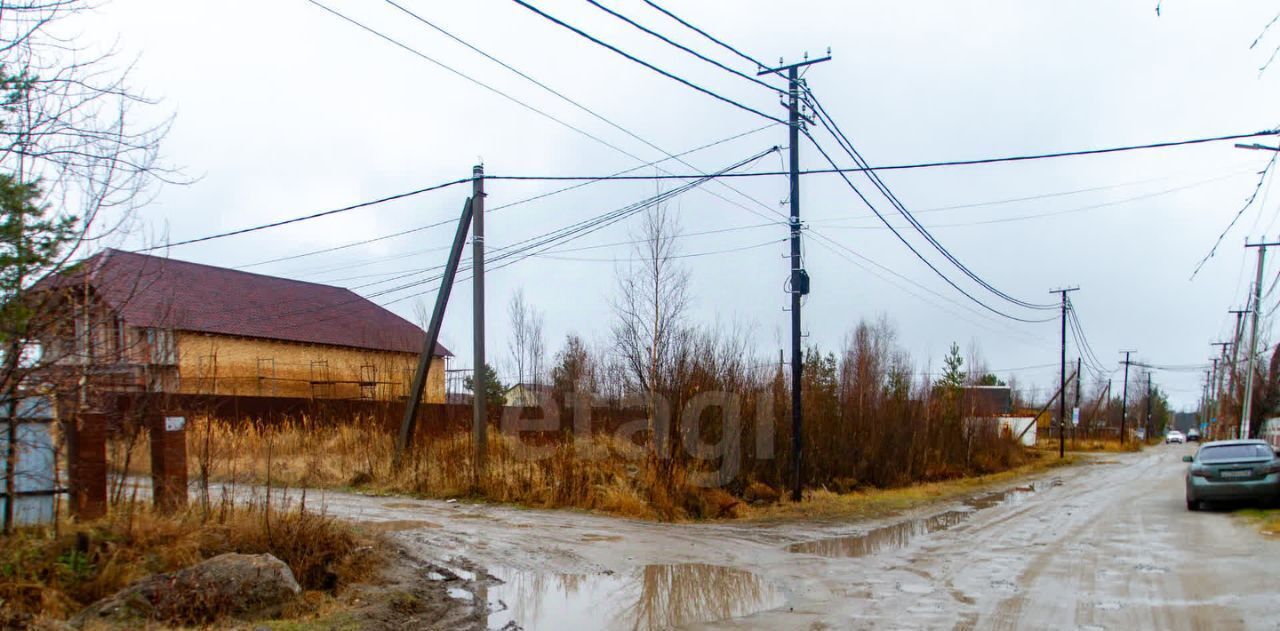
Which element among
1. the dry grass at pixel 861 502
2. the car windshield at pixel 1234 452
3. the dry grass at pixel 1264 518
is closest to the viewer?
the dry grass at pixel 1264 518

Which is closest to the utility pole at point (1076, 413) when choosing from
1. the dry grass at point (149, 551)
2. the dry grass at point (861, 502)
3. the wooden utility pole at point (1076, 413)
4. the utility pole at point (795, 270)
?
the wooden utility pole at point (1076, 413)

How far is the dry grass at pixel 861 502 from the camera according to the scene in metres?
17.2

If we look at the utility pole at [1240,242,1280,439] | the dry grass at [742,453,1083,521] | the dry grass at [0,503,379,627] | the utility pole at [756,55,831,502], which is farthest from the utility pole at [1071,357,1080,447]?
the dry grass at [0,503,379,627]

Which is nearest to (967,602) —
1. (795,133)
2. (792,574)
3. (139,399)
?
(792,574)

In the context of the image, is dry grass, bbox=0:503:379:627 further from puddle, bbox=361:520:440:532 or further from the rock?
puddle, bbox=361:520:440:532

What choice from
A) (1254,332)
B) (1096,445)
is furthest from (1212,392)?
(1254,332)

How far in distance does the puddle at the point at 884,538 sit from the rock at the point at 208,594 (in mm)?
7487

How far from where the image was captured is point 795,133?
18.4 m

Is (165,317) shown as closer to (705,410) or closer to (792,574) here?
(792,574)

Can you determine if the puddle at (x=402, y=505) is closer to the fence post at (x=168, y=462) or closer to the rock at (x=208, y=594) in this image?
the fence post at (x=168, y=462)

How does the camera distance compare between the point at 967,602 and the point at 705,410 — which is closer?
the point at 967,602

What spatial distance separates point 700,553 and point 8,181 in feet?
29.0

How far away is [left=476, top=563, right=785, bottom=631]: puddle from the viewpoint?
→ 330 inches

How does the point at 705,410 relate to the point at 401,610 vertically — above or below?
above
